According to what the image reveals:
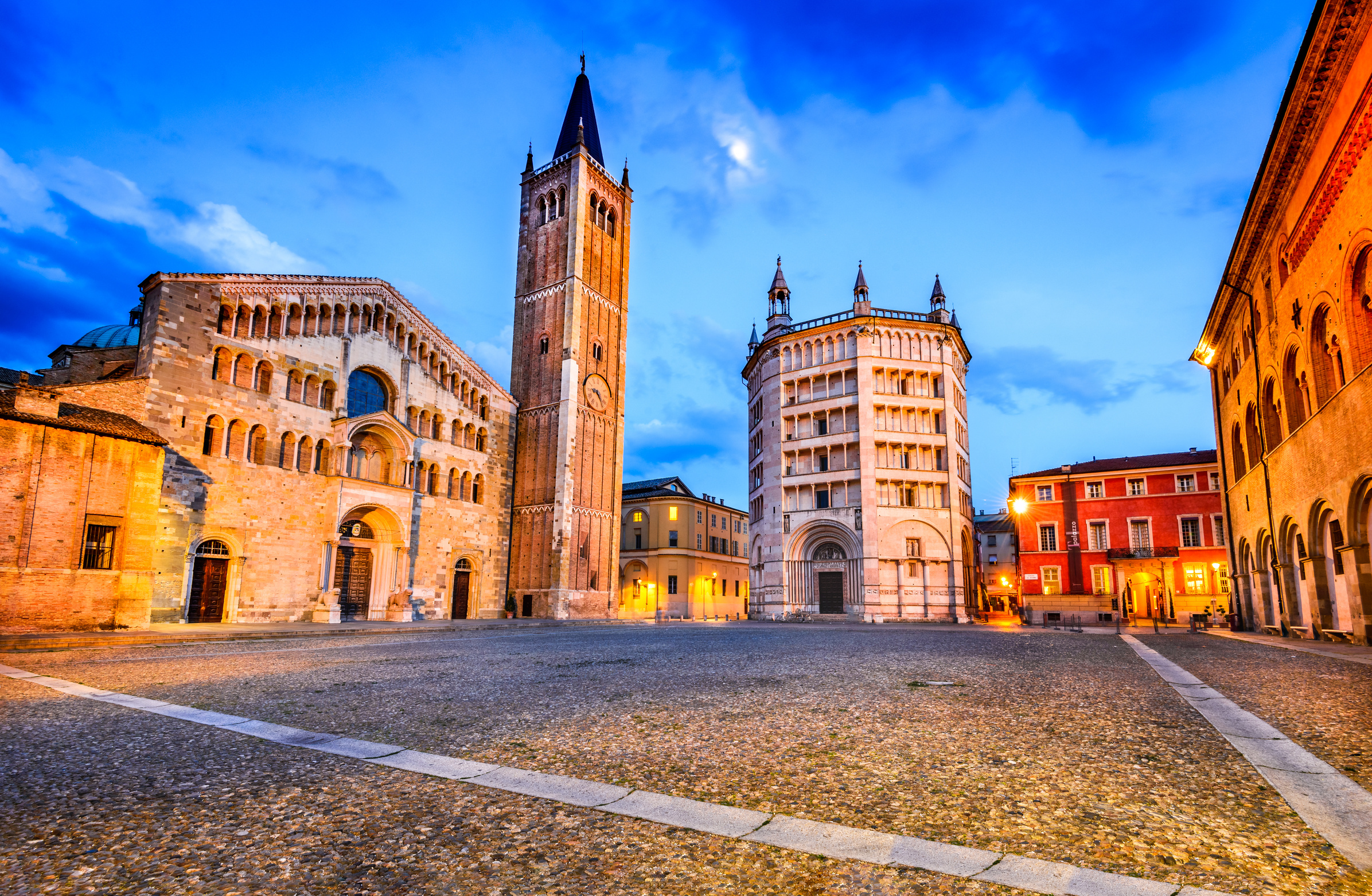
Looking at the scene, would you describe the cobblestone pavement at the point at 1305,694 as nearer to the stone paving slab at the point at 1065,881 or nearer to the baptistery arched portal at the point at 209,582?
the stone paving slab at the point at 1065,881

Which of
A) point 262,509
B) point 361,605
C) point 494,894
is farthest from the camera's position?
point 361,605

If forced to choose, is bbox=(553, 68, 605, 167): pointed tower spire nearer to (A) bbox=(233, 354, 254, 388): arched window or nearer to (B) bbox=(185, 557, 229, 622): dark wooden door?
(A) bbox=(233, 354, 254, 388): arched window

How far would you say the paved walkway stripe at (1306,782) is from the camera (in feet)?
12.0

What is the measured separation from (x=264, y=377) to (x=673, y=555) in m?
38.8

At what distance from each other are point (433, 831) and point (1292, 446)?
25.6 metres

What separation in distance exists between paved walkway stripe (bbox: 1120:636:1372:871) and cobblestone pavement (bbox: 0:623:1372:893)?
137mm

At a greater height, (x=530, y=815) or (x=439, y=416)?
(x=439, y=416)

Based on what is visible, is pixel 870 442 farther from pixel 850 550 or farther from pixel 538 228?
pixel 538 228

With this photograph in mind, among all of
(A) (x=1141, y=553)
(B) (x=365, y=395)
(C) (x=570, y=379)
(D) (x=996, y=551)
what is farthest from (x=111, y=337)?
(D) (x=996, y=551)

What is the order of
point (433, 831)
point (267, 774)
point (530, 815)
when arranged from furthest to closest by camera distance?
1. point (267, 774)
2. point (530, 815)
3. point (433, 831)

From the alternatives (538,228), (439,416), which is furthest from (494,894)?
(538,228)

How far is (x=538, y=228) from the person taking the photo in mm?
48281

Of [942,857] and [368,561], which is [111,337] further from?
[942,857]

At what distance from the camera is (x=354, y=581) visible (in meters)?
33.2
